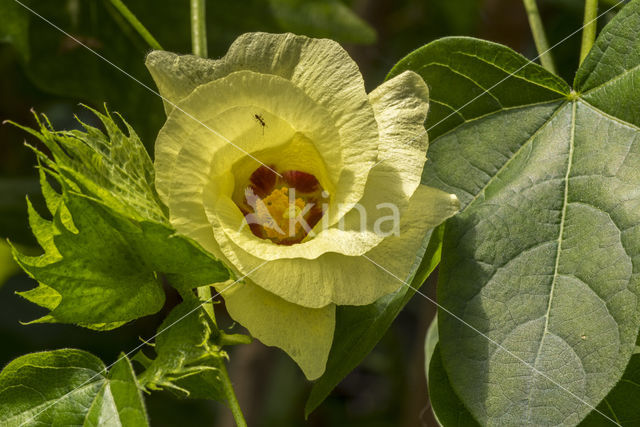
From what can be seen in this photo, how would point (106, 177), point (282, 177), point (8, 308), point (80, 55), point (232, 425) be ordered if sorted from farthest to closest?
point (8, 308) < point (232, 425) < point (80, 55) < point (282, 177) < point (106, 177)

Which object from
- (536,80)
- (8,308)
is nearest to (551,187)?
(536,80)

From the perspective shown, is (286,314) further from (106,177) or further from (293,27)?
(293,27)

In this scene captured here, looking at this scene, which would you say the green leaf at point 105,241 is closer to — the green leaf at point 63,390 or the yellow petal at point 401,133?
the green leaf at point 63,390

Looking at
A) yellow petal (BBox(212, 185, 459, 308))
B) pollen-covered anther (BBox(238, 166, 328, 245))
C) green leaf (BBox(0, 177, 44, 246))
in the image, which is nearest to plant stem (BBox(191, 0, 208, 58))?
pollen-covered anther (BBox(238, 166, 328, 245))

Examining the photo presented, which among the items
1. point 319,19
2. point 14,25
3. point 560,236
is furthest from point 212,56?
point 560,236

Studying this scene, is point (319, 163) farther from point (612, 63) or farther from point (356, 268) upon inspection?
point (612, 63)

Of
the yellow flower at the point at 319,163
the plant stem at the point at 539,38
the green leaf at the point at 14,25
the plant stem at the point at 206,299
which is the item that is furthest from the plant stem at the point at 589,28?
the green leaf at the point at 14,25
